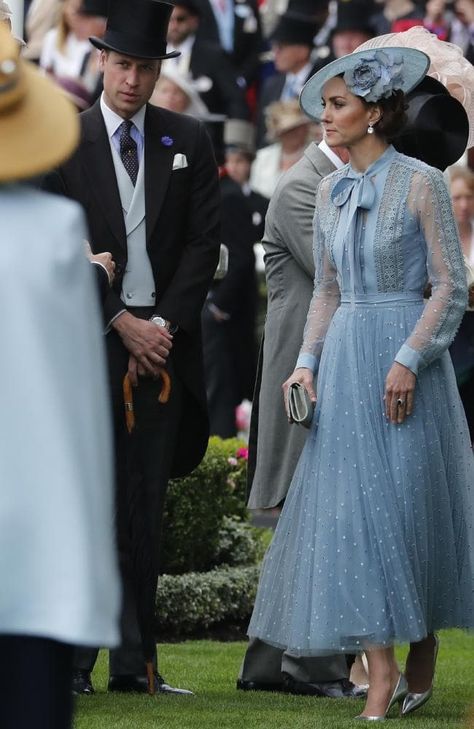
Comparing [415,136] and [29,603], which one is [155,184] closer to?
[415,136]

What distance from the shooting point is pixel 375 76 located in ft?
20.1

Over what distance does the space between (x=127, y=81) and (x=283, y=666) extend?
224 cm

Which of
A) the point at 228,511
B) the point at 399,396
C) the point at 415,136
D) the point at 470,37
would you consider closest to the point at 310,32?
the point at 470,37

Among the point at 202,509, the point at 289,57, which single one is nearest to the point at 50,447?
the point at 202,509

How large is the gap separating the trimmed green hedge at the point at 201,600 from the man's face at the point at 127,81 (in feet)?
8.40

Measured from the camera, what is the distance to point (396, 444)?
6062 mm

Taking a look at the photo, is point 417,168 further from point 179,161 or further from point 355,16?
point 355,16

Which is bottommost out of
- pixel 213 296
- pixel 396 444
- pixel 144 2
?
pixel 213 296

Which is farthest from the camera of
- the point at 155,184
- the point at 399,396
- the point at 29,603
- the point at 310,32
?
the point at 310,32

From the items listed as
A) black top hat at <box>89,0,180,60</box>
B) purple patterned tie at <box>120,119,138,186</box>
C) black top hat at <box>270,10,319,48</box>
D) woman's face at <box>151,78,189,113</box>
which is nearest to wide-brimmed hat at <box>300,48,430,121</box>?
black top hat at <box>89,0,180,60</box>

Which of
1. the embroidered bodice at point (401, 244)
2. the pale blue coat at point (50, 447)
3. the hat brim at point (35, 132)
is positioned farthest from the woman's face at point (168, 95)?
the pale blue coat at point (50, 447)

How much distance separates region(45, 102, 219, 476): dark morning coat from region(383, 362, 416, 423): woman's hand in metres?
0.90

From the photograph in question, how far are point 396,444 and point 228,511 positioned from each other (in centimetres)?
327

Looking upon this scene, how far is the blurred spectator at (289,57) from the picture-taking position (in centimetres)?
A: 1598
